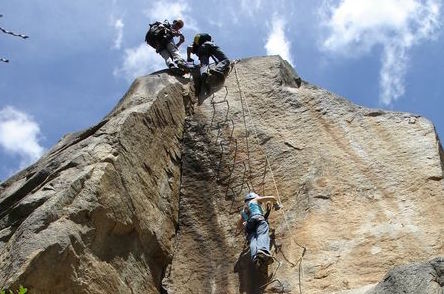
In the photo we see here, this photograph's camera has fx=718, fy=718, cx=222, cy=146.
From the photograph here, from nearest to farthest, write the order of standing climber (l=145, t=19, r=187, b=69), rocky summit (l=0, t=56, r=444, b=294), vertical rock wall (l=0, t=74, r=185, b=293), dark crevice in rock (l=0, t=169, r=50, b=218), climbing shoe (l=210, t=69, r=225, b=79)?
vertical rock wall (l=0, t=74, r=185, b=293)
rocky summit (l=0, t=56, r=444, b=294)
dark crevice in rock (l=0, t=169, r=50, b=218)
climbing shoe (l=210, t=69, r=225, b=79)
standing climber (l=145, t=19, r=187, b=69)

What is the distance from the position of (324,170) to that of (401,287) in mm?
4338

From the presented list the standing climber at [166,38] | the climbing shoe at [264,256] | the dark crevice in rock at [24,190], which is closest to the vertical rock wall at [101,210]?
the dark crevice in rock at [24,190]

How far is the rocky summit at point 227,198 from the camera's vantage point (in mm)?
10320

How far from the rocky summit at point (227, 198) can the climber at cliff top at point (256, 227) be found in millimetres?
280

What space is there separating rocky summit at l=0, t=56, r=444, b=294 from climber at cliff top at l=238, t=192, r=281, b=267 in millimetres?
280

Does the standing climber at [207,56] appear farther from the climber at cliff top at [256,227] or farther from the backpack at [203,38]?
the climber at cliff top at [256,227]

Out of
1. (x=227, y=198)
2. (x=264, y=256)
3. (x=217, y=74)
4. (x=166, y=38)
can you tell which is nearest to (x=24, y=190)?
(x=227, y=198)

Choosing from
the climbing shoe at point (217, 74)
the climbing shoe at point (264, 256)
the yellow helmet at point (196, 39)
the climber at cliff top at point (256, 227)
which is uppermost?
the yellow helmet at point (196, 39)

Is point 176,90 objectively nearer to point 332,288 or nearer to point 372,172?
point 372,172

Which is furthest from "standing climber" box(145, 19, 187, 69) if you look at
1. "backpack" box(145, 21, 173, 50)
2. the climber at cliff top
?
the climber at cliff top

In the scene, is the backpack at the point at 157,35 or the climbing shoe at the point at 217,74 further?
the backpack at the point at 157,35

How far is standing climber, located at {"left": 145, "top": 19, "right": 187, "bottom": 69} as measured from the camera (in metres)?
17.9

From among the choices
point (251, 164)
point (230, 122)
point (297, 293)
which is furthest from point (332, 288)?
point (230, 122)

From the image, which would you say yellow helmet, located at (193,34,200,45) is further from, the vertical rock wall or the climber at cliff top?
the climber at cliff top
